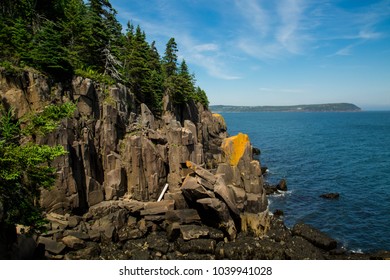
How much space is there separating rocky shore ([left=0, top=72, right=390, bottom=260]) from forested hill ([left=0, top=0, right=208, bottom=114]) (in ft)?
8.09

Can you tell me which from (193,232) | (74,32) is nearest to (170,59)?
(74,32)

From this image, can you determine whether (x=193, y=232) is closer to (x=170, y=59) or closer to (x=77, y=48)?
(x=77, y=48)

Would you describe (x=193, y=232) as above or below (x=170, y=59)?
below

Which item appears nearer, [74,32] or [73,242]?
[73,242]

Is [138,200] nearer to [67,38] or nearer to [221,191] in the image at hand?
[221,191]

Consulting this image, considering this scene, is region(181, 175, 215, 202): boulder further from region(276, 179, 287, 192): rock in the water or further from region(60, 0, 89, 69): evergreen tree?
region(60, 0, 89, 69): evergreen tree

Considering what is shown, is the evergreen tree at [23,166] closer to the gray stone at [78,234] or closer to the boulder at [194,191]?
the gray stone at [78,234]

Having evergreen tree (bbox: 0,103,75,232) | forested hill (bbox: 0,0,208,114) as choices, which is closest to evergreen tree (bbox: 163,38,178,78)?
forested hill (bbox: 0,0,208,114)

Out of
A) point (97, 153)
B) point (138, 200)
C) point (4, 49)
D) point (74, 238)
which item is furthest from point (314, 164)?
point (4, 49)

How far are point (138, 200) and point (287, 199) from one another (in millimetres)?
25690

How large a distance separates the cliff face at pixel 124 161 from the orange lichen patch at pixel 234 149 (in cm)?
14

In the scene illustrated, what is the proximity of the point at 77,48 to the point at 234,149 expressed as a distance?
29.2 metres

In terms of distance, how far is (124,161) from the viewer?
34625 millimetres

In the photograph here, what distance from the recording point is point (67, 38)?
42.9 m
